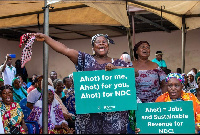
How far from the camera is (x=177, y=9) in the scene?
7395 mm

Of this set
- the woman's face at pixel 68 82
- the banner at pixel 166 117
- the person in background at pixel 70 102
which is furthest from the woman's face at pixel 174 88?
the woman's face at pixel 68 82

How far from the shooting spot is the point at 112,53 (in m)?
13.5

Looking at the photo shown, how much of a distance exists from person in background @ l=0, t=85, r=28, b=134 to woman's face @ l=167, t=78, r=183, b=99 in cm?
224

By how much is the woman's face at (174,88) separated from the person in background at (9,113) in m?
2.24

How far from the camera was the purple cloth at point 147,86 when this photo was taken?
4660 mm

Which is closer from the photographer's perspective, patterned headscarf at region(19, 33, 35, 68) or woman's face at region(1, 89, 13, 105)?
patterned headscarf at region(19, 33, 35, 68)

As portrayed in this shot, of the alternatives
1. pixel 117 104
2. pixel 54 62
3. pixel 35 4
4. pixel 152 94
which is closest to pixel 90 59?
pixel 117 104

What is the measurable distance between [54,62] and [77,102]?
10787mm

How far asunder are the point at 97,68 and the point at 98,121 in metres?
0.58

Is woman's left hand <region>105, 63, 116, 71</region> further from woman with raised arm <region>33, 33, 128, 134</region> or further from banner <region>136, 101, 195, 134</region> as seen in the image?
banner <region>136, 101, 195, 134</region>

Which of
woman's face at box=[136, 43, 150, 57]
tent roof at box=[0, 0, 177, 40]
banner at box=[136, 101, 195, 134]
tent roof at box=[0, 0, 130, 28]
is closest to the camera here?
banner at box=[136, 101, 195, 134]

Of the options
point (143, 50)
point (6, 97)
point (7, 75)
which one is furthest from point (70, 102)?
point (7, 75)

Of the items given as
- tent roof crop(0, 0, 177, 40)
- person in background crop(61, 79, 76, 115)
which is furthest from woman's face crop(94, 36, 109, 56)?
person in background crop(61, 79, 76, 115)

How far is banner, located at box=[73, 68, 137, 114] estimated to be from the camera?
3779 millimetres
